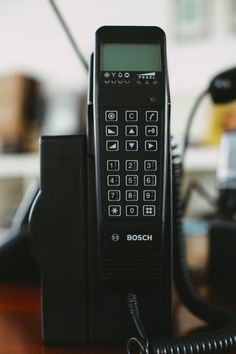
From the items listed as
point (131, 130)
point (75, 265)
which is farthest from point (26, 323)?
point (131, 130)

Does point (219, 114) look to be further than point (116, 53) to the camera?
Yes

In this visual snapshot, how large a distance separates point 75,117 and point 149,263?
8.55 ft

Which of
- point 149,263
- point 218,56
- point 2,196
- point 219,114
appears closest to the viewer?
point 149,263

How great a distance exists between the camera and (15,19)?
2973mm

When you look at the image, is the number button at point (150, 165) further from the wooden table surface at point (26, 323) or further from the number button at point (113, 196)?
the wooden table surface at point (26, 323)

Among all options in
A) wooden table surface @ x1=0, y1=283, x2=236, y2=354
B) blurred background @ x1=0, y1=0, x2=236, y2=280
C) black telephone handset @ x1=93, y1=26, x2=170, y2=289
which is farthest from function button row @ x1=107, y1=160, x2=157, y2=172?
blurred background @ x1=0, y1=0, x2=236, y2=280

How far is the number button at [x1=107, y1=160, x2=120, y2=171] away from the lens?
32 cm

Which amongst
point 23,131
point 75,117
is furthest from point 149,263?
point 23,131

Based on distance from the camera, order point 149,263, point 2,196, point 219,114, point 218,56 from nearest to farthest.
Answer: point 149,263
point 219,114
point 218,56
point 2,196

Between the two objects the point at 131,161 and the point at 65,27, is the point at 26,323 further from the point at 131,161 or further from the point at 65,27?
the point at 65,27

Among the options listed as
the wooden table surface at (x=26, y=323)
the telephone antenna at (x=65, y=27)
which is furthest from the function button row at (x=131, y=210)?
the telephone antenna at (x=65, y=27)

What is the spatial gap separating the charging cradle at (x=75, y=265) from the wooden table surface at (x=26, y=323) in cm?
1

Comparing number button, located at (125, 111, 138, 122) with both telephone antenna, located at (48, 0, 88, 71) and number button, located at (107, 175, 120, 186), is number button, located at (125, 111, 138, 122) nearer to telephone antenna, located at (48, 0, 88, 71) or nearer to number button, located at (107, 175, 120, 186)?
number button, located at (107, 175, 120, 186)

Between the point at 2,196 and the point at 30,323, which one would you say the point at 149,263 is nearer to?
the point at 30,323
